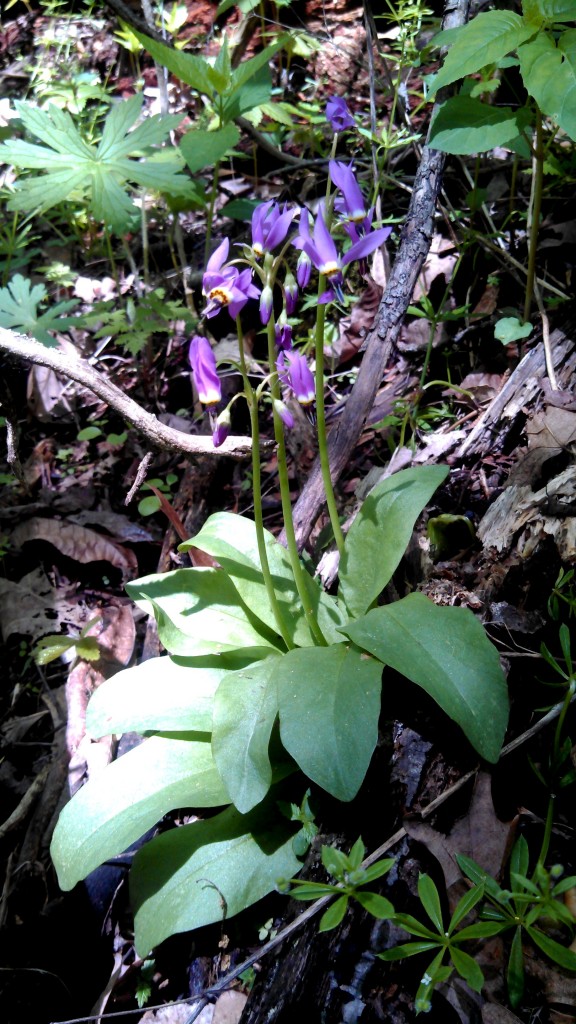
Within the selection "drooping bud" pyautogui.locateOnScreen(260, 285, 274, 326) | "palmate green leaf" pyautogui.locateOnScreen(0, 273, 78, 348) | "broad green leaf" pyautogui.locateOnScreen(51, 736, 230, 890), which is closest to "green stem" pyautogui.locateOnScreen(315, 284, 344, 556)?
"drooping bud" pyautogui.locateOnScreen(260, 285, 274, 326)

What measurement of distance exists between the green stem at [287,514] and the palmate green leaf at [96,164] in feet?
5.44

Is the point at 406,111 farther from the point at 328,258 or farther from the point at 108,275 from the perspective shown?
the point at 328,258

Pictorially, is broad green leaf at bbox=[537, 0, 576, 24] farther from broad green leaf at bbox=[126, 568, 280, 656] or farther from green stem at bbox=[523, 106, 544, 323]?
broad green leaf at bbox=[126, 568, 280, 656]

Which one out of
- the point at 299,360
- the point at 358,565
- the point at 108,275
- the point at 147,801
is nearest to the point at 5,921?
the point at 147,801

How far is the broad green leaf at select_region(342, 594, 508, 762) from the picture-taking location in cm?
159

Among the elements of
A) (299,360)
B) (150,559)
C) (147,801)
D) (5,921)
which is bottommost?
(5,921)

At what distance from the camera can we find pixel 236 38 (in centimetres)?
426

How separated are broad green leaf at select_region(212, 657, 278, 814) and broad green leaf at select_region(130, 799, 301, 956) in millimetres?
235

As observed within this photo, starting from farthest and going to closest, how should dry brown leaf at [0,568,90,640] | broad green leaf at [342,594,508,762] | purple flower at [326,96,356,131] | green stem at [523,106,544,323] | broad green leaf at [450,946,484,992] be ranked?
dry brown leaf at [0,568,90,640] → green stem at [523,106,544,323] → purple flower at [326,96,356,131] → broad green leaf at [342,594,508,762] → broad green leaf at [450,946,484,992]

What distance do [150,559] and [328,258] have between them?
1.89 meters

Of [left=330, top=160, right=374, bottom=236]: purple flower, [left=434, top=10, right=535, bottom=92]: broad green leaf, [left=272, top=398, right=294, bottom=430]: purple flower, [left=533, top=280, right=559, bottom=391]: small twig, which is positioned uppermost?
[left=434, top=10, right=535, bottom=92]: broad green leaf

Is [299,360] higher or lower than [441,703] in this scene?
higher

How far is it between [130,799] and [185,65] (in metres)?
3.00

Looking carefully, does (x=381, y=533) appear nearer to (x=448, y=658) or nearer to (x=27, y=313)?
(x=448, y=658)
